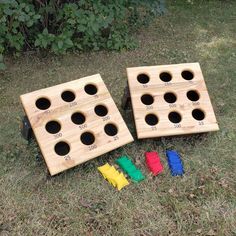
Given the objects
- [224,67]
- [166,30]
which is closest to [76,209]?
[224,67]

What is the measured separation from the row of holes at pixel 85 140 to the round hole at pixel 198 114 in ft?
2.15

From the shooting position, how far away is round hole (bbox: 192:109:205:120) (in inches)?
134

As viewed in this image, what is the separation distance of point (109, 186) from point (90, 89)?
0.79 meters

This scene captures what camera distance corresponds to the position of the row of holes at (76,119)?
316 centimetres

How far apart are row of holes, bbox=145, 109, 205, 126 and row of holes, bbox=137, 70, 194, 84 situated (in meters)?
0.31

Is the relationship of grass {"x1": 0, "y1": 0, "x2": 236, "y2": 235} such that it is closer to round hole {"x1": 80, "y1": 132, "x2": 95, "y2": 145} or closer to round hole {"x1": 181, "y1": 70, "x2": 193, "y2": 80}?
round hole {"x1": 80, "y1": 132, "x2": 95, "y2": 145}

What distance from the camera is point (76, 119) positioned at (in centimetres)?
326

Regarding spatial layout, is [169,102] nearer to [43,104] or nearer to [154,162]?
[154,162]

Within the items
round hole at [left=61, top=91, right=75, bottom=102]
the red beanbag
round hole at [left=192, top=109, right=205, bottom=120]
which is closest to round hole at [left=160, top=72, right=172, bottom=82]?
round hole at [left=192, top=109, right=205, bottom=120]

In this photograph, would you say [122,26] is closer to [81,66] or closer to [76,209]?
[81,66]

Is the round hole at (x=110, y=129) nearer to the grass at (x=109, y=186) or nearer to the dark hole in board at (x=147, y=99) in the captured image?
the grass at (x=109, y=186)

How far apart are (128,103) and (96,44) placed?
0.96 m

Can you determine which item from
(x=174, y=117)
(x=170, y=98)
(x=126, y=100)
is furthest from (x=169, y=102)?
(x=126, y=100)

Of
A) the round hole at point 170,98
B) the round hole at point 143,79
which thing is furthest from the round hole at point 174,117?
the round hole at point 143,79
